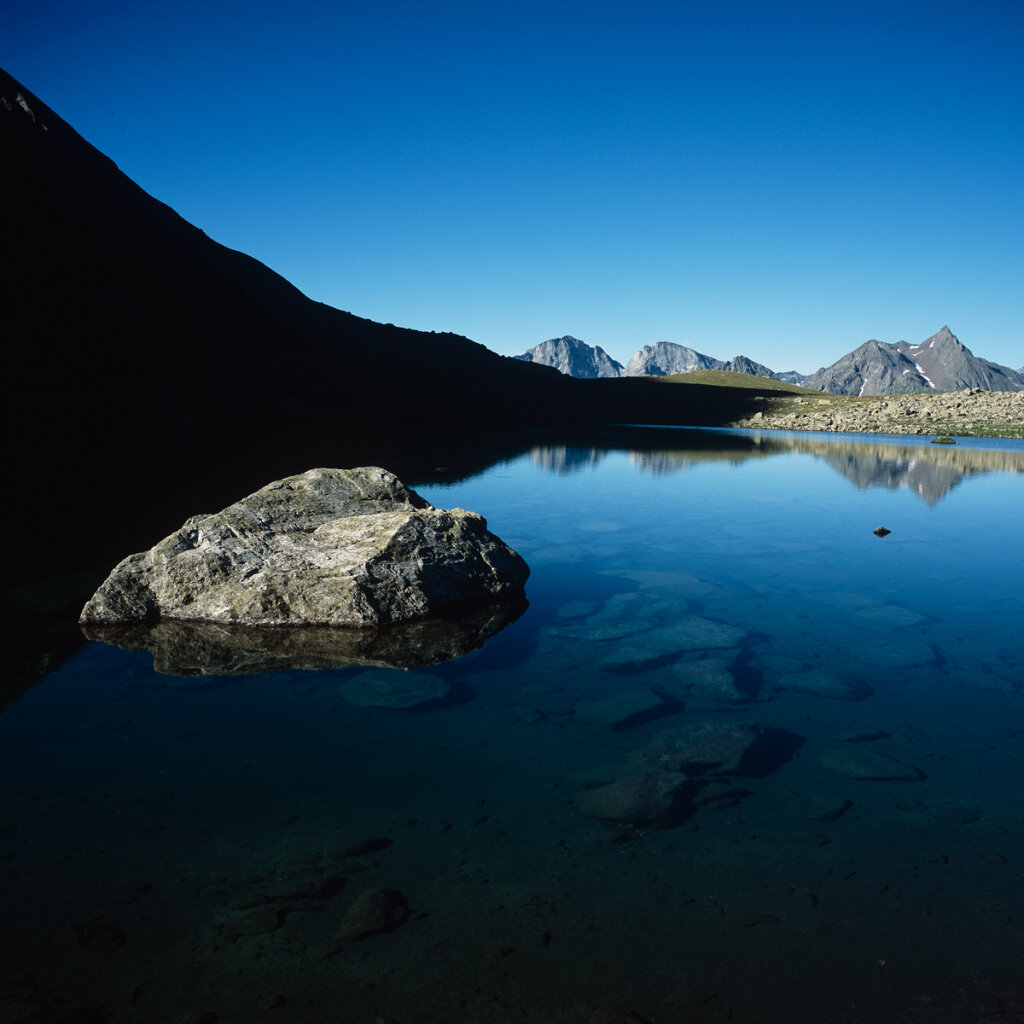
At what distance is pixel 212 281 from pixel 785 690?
12129 centimetres

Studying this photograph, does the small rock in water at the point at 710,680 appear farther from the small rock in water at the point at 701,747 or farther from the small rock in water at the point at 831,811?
the small rock in water at the point at 831,811

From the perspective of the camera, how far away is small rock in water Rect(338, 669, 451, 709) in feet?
30.0

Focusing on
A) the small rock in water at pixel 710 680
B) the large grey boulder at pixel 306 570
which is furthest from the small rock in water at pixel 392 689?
the small rock in water at pixel 710 680

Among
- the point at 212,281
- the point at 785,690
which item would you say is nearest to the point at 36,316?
the point at 785,690

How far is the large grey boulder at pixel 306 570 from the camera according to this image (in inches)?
483

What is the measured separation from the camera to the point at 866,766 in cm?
768

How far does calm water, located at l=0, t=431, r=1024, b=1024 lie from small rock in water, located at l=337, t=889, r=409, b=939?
0.10 meters

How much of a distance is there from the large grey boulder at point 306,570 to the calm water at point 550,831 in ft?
5.74

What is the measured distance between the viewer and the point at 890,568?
1809 centimetres

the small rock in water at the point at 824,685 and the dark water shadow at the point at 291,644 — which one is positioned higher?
the dark water shadow at the point at 291,644

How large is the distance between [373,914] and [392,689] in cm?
436

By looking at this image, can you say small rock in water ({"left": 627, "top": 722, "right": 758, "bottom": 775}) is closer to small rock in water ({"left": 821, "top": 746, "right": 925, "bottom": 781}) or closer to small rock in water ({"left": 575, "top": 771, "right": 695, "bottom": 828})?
small rock in water ({"left": 575, "top": 771, "right": 695, "bottom": 828})

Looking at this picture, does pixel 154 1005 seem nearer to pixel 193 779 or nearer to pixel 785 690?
pixel 193 779

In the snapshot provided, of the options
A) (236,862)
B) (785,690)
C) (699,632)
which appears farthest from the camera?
(699,632)
